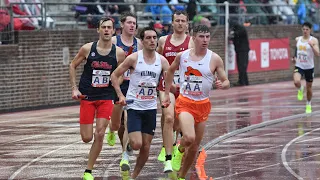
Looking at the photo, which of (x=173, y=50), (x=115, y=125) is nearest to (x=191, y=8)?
(x=173, y=50)

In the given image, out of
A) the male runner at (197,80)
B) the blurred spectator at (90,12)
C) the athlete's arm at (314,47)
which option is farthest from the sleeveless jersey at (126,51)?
the blurred spectator at (90,12)

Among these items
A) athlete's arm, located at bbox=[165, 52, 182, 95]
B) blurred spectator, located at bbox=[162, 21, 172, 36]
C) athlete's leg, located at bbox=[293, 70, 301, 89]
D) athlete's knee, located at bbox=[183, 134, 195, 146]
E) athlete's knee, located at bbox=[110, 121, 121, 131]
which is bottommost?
athlete's leg, located at bbox=[293, 70, 301, 89]

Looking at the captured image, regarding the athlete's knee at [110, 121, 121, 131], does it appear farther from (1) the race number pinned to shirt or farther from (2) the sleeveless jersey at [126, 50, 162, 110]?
(1) the race number pinned to shirt

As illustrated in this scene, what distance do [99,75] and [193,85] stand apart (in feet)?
Answer: 4.62

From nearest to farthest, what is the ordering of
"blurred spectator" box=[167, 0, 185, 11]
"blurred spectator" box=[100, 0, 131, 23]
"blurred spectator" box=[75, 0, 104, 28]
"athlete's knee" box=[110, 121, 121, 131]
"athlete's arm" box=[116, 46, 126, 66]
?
"athlete's arm" box=[116, 46, 126, 66], "athlete's knee" box=[110, 121, 121, 131], "blurred spectator" box=[75, 0, 104, 28], "blurred spectator" box=[100, 0, 131, 23], "blurred spectator" box=[167, 0, 185, 11]

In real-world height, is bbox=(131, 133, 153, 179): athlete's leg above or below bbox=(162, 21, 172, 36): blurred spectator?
below

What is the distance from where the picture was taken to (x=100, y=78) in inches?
539

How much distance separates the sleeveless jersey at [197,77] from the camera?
43.1 feet

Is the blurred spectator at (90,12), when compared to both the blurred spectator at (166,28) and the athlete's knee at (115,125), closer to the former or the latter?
the blurred spectator at (166,28)

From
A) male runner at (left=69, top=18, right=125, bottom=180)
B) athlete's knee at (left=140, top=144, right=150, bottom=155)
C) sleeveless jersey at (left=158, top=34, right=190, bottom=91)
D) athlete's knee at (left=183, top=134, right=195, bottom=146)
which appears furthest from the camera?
sleeveless jersey at (left=158, top=34, right=190, bottom=91)

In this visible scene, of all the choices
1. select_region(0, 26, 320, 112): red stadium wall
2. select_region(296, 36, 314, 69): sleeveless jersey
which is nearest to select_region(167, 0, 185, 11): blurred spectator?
select_region(0, 26, 320, 112): red stadium wall

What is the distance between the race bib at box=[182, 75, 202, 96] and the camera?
516 inches

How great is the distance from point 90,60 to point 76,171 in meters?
A: 1.70

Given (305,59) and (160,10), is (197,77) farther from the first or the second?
(160,10)
